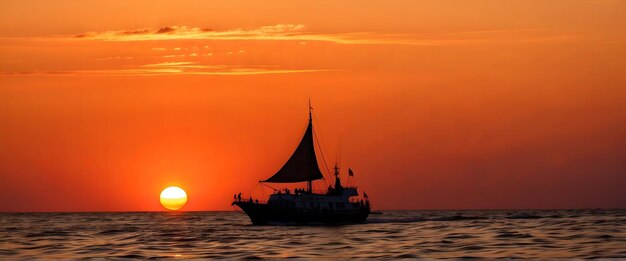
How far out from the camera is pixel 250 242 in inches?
3329

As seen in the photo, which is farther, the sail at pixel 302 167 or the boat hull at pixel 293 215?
the sail at pixel 302 167

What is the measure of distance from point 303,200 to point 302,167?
4300 mm

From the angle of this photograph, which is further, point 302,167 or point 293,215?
point 302,167

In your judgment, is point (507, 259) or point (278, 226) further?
point (278, 226)

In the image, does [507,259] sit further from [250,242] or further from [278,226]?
[278,226]

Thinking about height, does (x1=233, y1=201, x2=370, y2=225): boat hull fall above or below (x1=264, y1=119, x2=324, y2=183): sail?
below

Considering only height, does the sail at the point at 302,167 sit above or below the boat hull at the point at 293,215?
above

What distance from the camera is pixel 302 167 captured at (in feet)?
418

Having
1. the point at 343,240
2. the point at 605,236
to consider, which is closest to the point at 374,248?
the point at 343,240

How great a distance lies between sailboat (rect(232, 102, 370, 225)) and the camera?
4966 inches

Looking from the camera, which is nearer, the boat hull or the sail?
the boat hull

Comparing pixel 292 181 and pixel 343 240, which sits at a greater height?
pixel 292 181

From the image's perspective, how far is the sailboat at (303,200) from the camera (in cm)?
12612

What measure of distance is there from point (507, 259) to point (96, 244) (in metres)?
41.7
